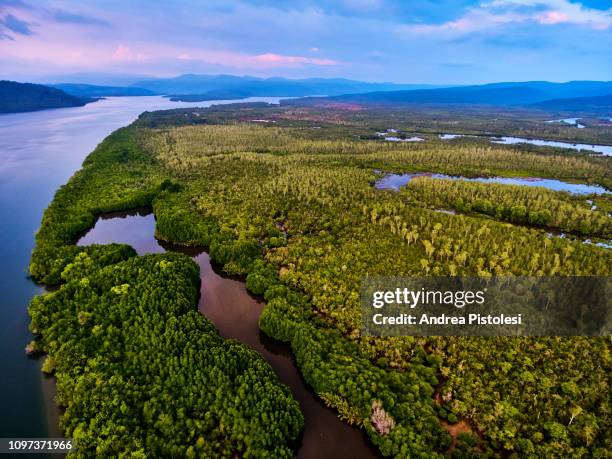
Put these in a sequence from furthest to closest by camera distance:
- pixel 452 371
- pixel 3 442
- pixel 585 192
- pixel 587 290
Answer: pixel 585 192 → pixel 587 290 → pixel 452 371 → pixel 3 442

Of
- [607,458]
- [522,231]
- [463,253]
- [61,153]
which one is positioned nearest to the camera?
[607,458]

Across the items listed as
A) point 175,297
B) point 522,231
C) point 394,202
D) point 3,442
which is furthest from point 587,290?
point 3,442

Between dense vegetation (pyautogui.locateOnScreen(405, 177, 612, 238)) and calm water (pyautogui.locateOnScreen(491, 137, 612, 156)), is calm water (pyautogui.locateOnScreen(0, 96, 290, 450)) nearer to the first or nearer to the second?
dense vegetation (pyautogui.locateOnScreen(405, 177, 612, 238))

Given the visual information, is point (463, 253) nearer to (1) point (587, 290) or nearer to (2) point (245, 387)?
(1) point (587, 290)

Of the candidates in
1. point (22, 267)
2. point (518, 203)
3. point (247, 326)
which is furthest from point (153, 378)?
point (518, 203)

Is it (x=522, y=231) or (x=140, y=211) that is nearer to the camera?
(x=522, y=231)

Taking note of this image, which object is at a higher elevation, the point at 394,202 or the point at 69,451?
the point at 394,202

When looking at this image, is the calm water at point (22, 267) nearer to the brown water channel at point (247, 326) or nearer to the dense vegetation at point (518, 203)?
the brown water channel at point (247, 326)

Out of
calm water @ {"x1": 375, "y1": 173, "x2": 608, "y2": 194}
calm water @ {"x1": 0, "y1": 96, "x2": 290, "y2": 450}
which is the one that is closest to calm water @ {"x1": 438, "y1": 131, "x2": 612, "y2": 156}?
calm water @ {"x1": 375, "y1": 173, "x2": 608, "y2": 194}
